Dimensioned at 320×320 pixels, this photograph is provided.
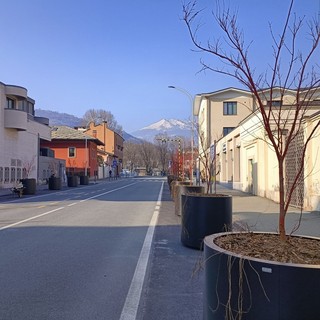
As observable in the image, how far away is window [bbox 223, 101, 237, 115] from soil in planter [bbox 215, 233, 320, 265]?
55.3 meters

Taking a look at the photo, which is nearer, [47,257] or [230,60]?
[230,60]

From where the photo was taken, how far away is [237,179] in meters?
34.1

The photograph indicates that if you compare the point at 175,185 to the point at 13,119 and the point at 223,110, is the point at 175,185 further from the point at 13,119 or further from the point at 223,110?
the point at 223,110

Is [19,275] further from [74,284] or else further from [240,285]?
[240,285]

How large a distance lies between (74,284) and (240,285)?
3509mm

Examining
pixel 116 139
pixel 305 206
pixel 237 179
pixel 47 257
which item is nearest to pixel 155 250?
pixel 47 257

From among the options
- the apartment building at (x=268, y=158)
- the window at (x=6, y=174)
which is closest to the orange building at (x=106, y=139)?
the window at (x=6, y=174)

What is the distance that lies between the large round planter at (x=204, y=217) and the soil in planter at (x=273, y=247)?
13.4ft

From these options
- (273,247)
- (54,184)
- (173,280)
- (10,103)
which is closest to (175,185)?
(173,280)

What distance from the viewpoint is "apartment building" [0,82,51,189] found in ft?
120

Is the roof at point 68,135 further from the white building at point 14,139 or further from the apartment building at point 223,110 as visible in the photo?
the white building at point 14,139

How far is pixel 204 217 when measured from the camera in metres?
8.27

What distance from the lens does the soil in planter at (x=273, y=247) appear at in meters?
3.14

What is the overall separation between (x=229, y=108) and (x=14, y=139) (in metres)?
31.3
